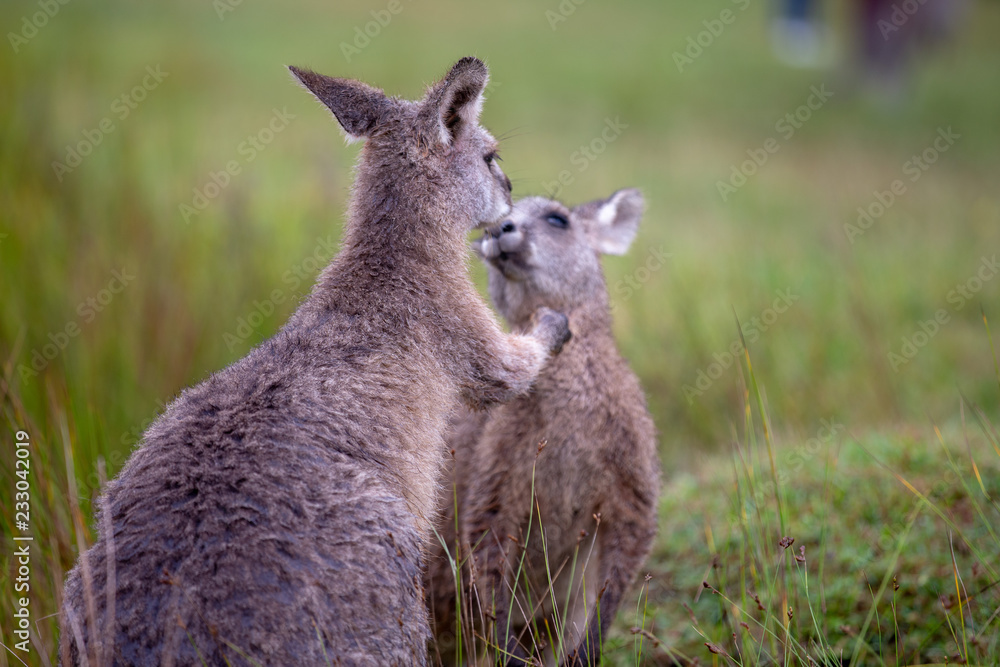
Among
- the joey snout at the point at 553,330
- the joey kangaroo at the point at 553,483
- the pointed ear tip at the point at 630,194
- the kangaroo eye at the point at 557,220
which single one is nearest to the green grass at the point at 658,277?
the joey kangaroo at the point at 553,483

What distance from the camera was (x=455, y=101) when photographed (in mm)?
4652

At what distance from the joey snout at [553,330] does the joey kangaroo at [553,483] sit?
0.39m

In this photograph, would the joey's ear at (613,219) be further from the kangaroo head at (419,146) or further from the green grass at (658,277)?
the kangaroo head at (419,146)

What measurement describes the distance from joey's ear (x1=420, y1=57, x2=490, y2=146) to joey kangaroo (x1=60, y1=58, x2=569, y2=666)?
0.01 meters

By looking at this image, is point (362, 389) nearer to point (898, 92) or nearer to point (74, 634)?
point (74, 634)

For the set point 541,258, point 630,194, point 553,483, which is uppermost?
point 630,194

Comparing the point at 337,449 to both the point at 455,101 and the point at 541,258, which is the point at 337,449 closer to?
the point at 455,101

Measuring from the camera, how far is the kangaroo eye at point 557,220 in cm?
580

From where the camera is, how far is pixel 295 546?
10.5ft

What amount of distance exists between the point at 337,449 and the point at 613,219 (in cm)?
336

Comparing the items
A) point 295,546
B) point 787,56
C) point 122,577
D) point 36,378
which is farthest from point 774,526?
point 787,56

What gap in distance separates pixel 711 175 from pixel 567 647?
12899mm


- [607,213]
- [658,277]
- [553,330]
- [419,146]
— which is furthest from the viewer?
[658,277]

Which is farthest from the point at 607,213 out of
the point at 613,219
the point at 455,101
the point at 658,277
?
the point at 658,277
